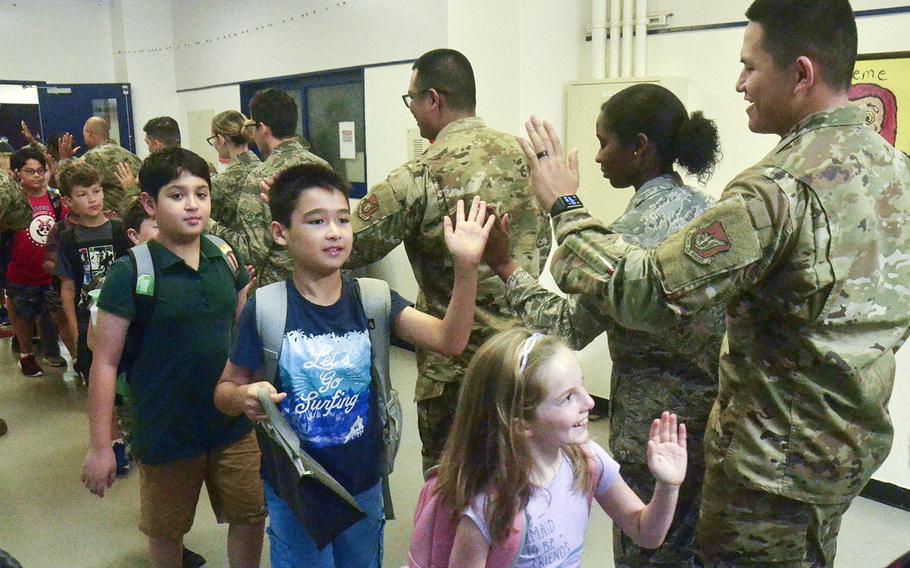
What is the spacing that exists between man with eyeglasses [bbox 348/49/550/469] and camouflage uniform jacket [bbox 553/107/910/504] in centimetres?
84

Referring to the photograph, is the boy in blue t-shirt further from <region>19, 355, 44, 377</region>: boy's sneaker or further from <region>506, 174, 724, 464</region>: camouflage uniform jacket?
<region>19, 355, 44, 377</region>: boy's sneaker

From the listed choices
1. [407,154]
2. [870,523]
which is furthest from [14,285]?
[870,523]

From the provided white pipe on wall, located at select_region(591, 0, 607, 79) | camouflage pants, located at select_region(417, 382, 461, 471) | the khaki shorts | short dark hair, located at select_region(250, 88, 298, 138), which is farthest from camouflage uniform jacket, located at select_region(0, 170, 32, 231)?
white pipe on wall, located at select_region(591, 0, 607, 79)

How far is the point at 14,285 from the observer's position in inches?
177

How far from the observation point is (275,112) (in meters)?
3.56

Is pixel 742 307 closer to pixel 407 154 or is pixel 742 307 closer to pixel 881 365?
pixel 881 365

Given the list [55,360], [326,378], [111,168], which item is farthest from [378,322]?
[55,360]

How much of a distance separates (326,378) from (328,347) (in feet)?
0.22

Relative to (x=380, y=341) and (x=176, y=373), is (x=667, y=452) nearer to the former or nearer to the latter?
(x=380, y=341)

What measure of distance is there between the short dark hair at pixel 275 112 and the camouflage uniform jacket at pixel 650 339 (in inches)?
90.0

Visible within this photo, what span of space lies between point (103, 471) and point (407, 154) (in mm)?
3695

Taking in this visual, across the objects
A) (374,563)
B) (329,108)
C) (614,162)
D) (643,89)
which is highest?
(329,108)

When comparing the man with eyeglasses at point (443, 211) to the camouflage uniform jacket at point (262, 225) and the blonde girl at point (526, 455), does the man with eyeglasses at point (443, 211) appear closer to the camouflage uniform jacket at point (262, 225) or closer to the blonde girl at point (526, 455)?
the blonde girl at point (526, 455)

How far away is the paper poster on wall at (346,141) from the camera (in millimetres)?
5836
